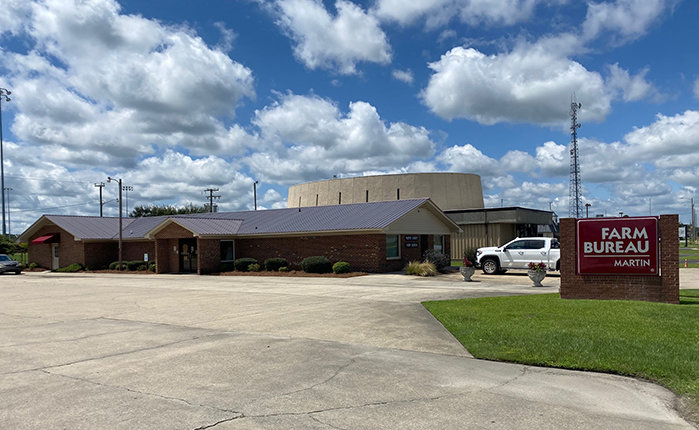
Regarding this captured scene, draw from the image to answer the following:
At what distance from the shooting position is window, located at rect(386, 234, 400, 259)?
28.6m

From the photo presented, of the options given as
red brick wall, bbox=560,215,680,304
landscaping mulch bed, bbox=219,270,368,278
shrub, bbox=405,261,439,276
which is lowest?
landscaping mulch bed, bbox=219,270,368,278

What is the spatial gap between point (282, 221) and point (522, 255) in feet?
48.9

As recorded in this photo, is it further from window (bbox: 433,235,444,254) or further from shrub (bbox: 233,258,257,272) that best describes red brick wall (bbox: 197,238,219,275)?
window (bbox: 433,235,444,254)

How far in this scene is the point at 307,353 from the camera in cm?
841

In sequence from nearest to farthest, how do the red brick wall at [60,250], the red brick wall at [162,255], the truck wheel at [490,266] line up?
the truck wheel at [490,266] → the red brick wall at [162,255] → the red brick wall at [60,250]

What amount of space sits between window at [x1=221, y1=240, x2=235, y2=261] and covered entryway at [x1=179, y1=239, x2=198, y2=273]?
2.18 m

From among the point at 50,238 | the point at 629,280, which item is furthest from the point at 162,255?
the point at 629,280

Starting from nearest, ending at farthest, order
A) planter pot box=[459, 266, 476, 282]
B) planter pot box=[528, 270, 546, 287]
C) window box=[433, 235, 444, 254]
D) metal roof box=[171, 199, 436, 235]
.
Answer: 1. planter pot box=[528, 270, 546, 287]
2. planter pot box=[459, 266, 476, 282]
3. metal roof box=[171, 199, 436, 235]
4. window box=[433, 235, 444, 254]

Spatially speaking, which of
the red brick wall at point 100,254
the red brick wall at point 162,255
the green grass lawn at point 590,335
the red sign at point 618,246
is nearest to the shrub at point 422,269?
the red sign at point 618,246

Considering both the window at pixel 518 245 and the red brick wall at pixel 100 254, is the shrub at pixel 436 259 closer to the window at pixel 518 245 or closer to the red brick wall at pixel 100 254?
the window at pixel 518 245

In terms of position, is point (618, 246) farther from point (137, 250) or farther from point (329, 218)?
point (137, 250)

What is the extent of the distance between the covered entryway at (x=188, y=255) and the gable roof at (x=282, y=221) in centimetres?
153

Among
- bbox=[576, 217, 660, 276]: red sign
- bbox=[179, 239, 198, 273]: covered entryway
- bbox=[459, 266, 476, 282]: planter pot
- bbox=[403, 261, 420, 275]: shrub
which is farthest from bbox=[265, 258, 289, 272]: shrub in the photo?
bbox=[576, 217, 660, 276]: red sign

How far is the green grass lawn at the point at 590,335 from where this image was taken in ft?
23.9
